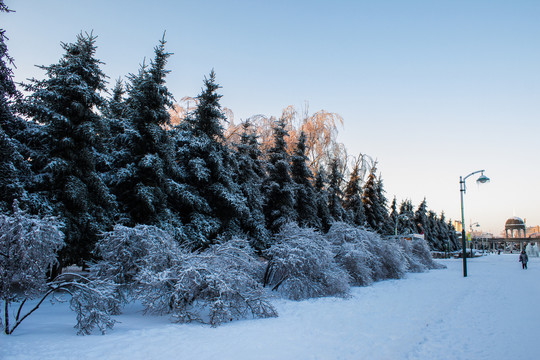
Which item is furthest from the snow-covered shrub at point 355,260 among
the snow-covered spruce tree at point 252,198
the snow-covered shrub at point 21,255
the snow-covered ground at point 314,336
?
the snow-covered shrub at point 21,255

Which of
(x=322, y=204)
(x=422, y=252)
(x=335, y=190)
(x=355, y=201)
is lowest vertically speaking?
(x=422, y=252)

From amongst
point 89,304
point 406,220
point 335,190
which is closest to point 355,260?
point 89,304

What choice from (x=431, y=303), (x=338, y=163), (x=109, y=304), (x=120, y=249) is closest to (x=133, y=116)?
(x=120, y=249)

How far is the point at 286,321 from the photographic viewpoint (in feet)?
29.9

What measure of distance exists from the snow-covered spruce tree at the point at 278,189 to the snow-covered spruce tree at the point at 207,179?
415cm

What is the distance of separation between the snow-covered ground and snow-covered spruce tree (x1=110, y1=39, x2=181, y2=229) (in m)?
4.86

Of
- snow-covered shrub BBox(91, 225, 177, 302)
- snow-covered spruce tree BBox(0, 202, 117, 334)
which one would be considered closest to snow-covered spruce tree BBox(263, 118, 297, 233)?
snow-covered shrub BBox(91, 225, 177, 302)

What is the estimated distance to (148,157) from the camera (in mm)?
14289

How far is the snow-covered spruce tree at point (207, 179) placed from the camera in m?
16.2

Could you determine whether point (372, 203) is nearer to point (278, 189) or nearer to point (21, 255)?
point (278, 189)

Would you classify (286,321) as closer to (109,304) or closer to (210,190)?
(109,304)

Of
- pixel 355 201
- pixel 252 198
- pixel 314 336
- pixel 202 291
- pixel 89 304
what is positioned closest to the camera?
pixel 89 304

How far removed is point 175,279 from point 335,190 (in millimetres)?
24159

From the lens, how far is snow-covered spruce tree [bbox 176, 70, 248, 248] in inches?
637
